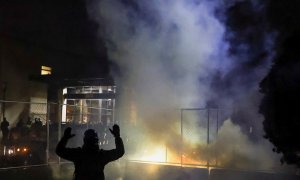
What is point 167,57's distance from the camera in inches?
563

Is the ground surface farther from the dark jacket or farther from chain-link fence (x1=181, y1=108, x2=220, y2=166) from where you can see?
the dark jacket

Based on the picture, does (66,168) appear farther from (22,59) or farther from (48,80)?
(22,59)

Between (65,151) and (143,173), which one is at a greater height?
(65,151)

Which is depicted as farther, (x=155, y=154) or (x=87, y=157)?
(x=155, y=154)

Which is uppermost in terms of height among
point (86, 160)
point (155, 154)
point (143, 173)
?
point (86, 160)

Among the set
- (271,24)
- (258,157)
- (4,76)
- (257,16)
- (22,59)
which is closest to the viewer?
(271,24)

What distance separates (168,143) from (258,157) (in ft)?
12.0

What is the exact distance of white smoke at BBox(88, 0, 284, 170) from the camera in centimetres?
1264

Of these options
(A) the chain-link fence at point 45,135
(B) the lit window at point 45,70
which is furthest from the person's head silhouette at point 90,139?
(B) the lit window at point 45,70

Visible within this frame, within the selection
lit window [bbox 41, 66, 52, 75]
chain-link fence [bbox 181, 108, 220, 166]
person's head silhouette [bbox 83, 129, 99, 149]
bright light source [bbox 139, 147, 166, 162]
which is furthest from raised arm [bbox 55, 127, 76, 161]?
lit window [bbox 41, 66, 52, 75]

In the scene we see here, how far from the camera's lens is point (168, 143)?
610 inches

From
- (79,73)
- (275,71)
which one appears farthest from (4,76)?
(275,71)

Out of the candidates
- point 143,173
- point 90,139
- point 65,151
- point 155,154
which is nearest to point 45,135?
point 155,154

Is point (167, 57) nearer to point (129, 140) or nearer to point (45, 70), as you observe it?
point (129, 140)
